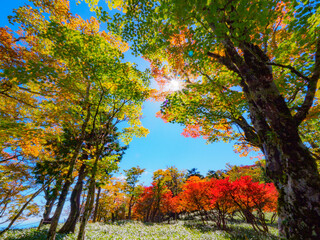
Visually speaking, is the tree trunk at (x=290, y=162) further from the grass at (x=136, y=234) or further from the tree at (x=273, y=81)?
the grass at (x=136, y=234)

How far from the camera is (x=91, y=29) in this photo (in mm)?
8281

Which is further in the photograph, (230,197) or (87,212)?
(230,197)

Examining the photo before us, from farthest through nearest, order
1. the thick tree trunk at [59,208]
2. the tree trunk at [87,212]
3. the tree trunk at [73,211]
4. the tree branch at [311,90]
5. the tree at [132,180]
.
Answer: the tree at [132,180] < the tree trunk at [73,211] < the thick tree trunk at [59,208] < the tree trunk at [87,212] < the tree branch at [311,90]

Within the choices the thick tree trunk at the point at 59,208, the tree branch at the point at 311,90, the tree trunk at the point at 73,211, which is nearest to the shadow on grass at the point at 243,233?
the tree branch at the point at 311,90

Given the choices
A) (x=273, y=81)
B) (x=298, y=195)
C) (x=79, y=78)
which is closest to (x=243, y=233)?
(x=298, y=195)

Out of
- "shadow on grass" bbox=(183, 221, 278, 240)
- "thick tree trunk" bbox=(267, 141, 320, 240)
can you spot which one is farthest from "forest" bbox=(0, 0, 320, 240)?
"shadow on grass" bbox=(183, 221, 278, 240)

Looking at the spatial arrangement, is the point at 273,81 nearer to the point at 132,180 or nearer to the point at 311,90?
the point at 311,90

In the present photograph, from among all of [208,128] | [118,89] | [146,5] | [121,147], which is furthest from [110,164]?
[121,147]

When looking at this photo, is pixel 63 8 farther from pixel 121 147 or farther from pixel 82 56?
pixel 121 147

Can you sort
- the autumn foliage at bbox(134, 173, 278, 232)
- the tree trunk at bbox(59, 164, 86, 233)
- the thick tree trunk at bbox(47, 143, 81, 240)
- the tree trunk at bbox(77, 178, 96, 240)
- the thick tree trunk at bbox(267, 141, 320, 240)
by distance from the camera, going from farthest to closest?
1. the autumn foliage at bbox(134, 173, 278, 232)
2. the tree trunk at bbox(59, 164, 86, 233)
3. the thick tree trunk at bbox(47, 143, 81, 240)
4. the tree trunk at bbox(77, 178, 96, 240)
5. the thick tree trunk at bbox(267, 141, 320, 240)

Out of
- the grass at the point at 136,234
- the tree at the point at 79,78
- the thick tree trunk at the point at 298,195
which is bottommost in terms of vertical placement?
the grass at the point at 136,234

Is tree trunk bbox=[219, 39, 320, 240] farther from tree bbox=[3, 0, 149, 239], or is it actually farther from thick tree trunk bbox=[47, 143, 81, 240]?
thick tree trunk bbox=[47, 143, 81, 240]

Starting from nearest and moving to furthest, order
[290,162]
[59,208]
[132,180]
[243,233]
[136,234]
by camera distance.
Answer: [290,162] < [59,208] < [136,234] < [243,233] < [132,180]

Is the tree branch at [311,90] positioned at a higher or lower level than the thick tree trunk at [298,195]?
higher
